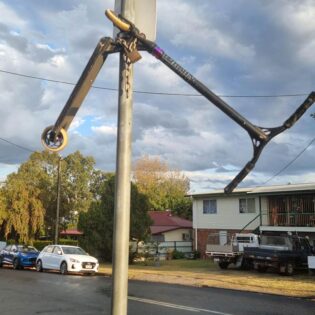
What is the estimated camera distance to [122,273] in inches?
138

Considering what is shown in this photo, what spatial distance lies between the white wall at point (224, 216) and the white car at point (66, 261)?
14989 mm

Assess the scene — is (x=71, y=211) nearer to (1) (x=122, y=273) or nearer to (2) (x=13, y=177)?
(2) (x=13, y=177)

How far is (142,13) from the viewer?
3.71 meters

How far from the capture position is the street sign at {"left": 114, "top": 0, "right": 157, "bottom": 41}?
3.68m

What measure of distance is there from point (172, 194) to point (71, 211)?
22266 mm

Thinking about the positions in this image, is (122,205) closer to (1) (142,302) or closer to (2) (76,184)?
(1) (142,302)

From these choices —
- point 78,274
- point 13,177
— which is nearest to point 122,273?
point 78,274

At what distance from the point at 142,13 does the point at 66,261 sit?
22.3 meters

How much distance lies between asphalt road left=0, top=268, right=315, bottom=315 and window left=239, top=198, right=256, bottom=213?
19.6 meters

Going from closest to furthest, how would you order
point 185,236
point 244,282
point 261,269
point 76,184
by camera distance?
point 244,282 → point 261,269 → point 185,236 → point 76,184

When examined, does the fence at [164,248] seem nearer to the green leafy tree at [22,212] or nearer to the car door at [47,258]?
the green leafy tree at [22,212]

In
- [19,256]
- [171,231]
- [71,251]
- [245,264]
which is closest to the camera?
[71,251]

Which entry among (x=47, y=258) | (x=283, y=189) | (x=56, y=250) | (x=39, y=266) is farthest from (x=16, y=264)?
(x=283, y=189)

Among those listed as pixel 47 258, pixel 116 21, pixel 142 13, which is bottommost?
pixel 47 258
